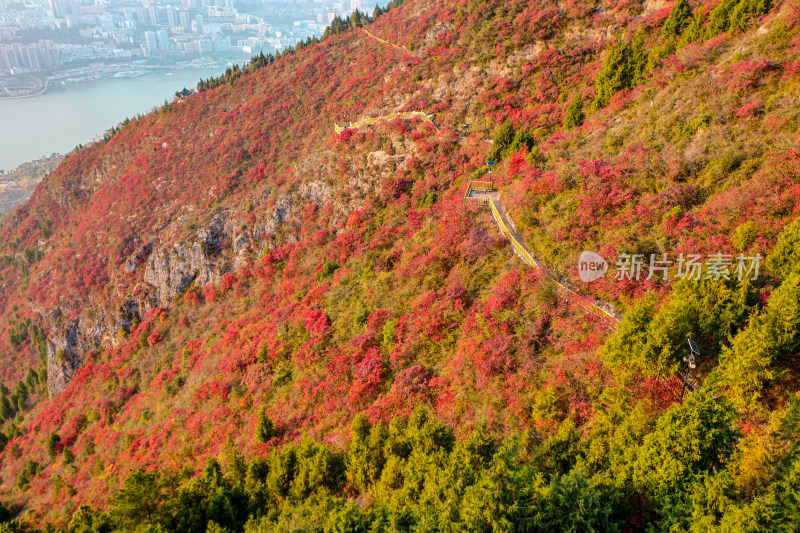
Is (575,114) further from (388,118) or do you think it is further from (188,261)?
(188,261)

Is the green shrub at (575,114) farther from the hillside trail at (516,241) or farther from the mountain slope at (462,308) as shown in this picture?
the hillside trail at (516,241)

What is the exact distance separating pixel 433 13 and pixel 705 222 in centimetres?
5611

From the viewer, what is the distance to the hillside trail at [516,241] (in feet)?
68.2

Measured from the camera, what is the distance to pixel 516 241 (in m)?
26.8

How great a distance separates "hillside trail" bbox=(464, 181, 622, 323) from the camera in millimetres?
20781

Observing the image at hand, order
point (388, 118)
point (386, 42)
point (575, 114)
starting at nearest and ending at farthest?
point (575, 114) < point (388, 118) < point (386, 42)

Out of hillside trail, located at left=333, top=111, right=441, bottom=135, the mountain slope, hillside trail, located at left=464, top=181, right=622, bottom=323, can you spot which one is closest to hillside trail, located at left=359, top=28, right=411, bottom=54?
the mountain slope

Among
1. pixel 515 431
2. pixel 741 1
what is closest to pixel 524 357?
pixel 515 431

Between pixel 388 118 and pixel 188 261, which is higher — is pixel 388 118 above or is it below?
above

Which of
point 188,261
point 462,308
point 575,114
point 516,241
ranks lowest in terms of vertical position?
point 188,261

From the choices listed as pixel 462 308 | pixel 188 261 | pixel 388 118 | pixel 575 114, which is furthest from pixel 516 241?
pixel 188 261

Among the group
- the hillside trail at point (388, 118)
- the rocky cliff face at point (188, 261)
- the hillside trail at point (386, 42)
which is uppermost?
the hillside trail at point (386, 42)

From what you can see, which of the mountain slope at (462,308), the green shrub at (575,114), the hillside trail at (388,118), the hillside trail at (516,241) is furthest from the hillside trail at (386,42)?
the hillside trail at (516,241)

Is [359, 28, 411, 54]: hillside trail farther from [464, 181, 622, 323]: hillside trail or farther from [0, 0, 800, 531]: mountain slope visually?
[464, 181, 622, 323]: hillside trail
